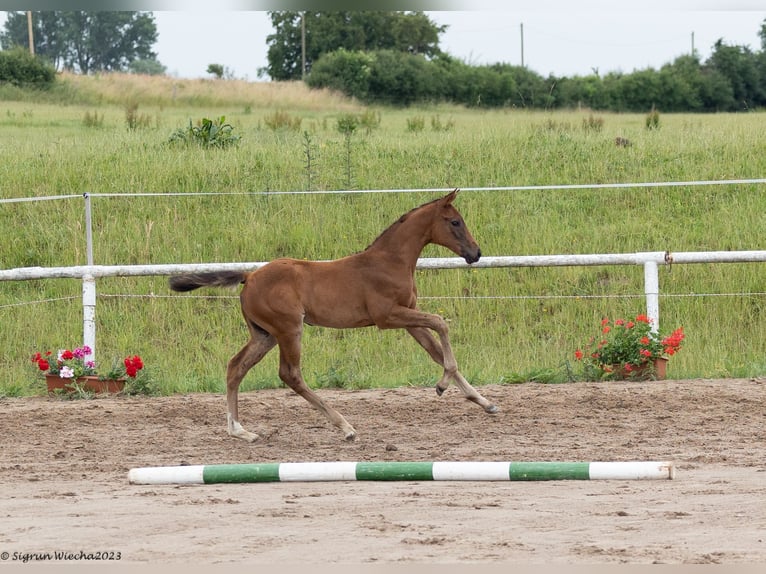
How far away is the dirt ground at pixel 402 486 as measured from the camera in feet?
13.3

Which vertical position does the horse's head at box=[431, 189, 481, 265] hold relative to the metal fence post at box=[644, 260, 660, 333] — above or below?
above

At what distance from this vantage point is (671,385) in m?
8.60

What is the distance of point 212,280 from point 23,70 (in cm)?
2592

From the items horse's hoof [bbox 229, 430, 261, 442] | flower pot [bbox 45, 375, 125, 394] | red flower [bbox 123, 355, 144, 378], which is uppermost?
red flower [bbox 123, 355, 144, 378]

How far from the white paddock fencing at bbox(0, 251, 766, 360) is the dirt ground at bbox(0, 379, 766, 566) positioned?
94 centimetres

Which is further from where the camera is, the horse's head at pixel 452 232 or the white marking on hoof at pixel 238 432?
the horse's head at pixel 452 232

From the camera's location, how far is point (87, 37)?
58.1 meters

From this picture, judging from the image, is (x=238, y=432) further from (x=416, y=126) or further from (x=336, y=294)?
(x=416, y=126)

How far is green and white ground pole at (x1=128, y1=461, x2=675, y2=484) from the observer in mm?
5238

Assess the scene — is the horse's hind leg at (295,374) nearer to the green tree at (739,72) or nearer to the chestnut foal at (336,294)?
the chestnut foal at (336,294)

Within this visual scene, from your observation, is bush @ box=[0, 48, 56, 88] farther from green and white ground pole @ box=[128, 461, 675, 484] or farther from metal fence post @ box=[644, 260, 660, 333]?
green and white ground pole @ box=[128, 461, 675, 484]

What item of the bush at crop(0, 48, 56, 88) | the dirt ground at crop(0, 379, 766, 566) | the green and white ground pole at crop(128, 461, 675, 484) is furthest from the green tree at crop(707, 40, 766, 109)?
the green and white ground pole at crop(128, 461, 675, 484)

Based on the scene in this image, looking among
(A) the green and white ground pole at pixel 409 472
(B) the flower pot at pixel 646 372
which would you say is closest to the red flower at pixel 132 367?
(A) the green and white ground pole at pixel 409 472

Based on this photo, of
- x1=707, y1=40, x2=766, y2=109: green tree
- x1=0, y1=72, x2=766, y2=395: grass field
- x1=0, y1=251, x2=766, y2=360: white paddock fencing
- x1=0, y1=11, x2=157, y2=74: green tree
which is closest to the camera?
x1=0, y1=251, x2=766, y2=360: white paddock fencing
